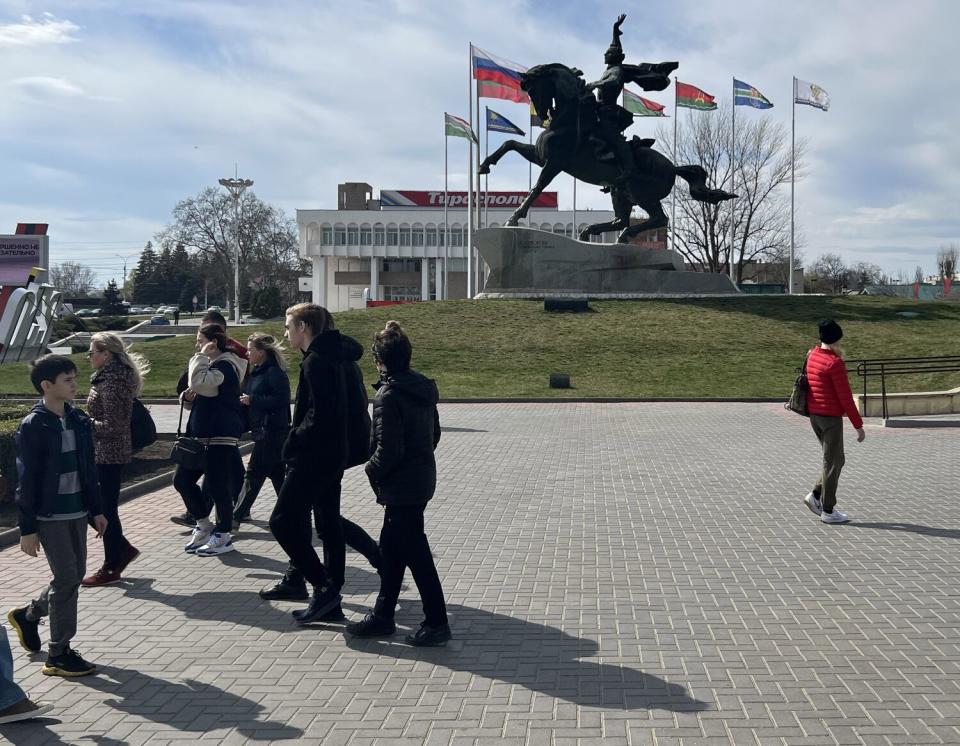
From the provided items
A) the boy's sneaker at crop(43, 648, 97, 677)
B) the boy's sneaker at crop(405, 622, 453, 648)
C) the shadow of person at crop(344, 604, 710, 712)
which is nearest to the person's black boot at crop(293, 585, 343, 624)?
the shadow of person at crop(344, 604, 710, 712)

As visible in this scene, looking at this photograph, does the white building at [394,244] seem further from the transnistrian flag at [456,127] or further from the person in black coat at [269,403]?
the person in black coat at [269,403]

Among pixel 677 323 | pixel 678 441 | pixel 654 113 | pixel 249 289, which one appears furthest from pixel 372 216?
pixel 678 441

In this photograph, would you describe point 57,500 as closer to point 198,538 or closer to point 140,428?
point 140,428

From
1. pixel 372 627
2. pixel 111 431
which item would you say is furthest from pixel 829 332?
pixel 111 431

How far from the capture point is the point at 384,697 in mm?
4488

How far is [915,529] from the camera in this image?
810 cm

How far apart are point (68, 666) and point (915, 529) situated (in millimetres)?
6654

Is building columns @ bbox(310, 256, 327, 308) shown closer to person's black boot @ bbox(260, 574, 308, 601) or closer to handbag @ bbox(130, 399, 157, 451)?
handbag @ bbox(130, 399, 157, 451)

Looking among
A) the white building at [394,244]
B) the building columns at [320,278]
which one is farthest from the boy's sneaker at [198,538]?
the building columns at [320,278]

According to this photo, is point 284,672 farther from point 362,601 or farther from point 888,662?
point 888,662

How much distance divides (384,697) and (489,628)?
3.93 feet

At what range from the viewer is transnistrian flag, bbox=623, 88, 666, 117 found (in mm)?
44125

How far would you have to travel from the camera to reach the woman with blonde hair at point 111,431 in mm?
6492

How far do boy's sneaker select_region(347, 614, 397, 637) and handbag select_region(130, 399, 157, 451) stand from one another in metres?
2.20
